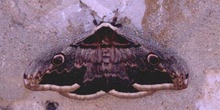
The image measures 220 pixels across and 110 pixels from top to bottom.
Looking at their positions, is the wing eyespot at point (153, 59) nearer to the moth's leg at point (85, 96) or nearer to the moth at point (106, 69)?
the moth at point (106, 69)

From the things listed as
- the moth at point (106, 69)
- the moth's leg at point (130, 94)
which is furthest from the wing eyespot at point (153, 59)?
the moth's leg at point (130, 94)

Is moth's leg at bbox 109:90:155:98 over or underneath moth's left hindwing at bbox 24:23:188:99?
underneath

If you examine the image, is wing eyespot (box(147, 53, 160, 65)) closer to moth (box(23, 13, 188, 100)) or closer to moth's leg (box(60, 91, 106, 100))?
moth (box(23, 13, 188, 100))

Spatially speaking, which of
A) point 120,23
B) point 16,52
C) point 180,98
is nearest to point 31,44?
point 16,52

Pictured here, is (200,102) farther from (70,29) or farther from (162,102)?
(70,29)

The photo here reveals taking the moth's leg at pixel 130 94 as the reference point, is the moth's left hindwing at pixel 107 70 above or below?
above

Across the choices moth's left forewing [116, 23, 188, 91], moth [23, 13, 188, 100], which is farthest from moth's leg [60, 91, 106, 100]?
moth's left forewing [116, 23, 188, 91]

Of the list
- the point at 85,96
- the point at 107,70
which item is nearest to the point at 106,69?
the point at 107,70
